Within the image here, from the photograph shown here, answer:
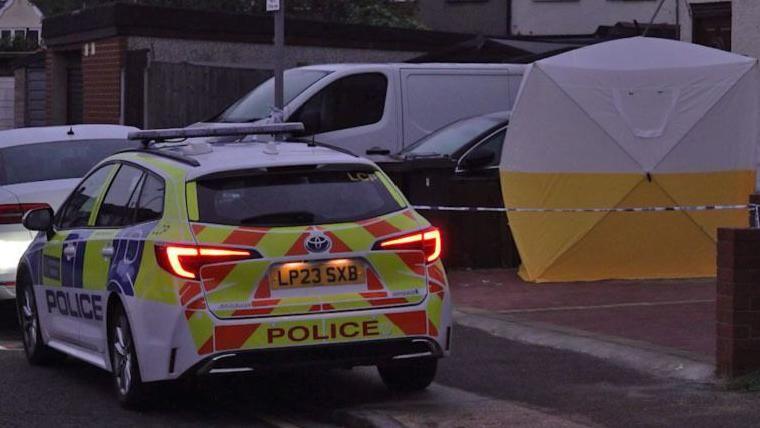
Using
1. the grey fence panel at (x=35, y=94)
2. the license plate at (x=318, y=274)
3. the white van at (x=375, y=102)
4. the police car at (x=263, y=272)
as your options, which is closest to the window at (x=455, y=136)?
the white van at (x=375, y=102)

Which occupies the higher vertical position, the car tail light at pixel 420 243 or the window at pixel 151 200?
the window at pixel 151 200

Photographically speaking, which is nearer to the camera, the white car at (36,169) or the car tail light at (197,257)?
the car tail light at (197,257)

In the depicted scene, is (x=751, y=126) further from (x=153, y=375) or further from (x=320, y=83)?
(x=153, y=375)

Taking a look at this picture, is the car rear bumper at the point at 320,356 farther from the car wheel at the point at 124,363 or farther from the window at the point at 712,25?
the window at the point at 712,25

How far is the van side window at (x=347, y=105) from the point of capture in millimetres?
19156

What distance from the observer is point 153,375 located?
28.3ft

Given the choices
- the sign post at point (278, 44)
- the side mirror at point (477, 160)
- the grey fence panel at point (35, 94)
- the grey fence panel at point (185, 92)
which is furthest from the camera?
the grey fence panel at point (35, 94)

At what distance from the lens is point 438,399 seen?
30.2 ft

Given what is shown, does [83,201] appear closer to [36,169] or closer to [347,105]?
[36,169]

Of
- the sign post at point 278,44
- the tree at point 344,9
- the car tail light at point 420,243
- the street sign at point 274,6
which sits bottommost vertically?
the car tail light at point 420,243

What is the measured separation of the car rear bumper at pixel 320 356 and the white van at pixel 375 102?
10.2 metres

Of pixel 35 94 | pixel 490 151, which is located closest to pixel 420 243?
pixel 490 151

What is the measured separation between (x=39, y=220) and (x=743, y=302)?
183 inches

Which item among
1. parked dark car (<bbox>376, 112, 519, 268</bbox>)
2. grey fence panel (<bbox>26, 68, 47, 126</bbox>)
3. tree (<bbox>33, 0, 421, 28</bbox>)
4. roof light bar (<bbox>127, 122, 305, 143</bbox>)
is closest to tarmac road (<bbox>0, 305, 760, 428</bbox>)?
roof light bar (<bbox>127, 122, 305, 143</bbox>)
